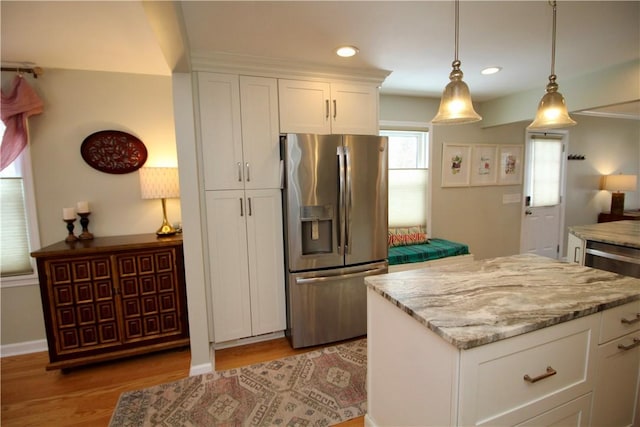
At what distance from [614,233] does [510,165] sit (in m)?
2.26

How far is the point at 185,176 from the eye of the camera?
2.04 meters

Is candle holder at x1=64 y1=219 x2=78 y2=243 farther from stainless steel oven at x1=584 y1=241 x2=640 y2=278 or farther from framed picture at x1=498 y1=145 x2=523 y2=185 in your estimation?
framed picture at x1=498 y1=145 x2=523 y2=185

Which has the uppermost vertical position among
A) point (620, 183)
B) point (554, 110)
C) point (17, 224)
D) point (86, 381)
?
point (554, 110)

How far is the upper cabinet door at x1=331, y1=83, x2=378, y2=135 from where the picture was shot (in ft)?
8.57

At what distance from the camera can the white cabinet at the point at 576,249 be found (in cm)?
223

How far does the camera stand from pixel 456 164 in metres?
3.88

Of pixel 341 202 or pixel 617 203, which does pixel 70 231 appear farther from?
pixel 617 203

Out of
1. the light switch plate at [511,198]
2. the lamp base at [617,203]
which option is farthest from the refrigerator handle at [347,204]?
the lamp base at [617,203]

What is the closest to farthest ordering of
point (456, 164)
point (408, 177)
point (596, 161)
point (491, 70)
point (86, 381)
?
point (86, 381), point (491, 70), point (408, 177), point (456, 164), point (596, 161)

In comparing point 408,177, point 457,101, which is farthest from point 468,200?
point 457,101

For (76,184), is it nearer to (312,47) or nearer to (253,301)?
(253,301)

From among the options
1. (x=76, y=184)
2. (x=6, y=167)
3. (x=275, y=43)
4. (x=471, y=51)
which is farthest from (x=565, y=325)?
(x=6, y=167)

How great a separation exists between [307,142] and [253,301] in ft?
4.63

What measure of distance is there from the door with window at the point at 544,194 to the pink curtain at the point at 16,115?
18.7 feet
